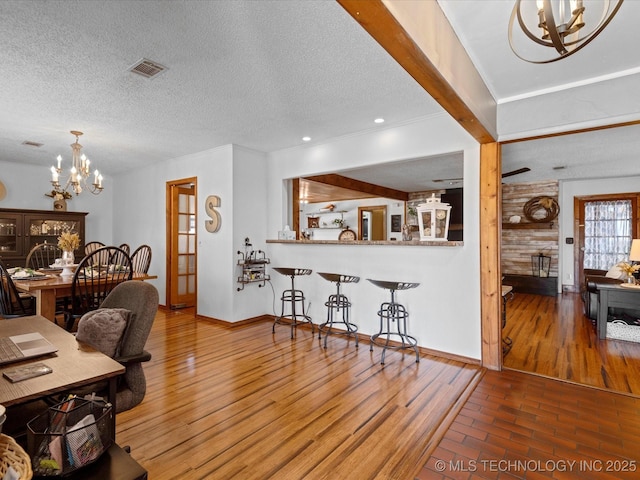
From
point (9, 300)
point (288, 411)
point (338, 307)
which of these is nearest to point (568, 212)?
point (338, 307)

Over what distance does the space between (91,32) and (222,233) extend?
2.94 metres

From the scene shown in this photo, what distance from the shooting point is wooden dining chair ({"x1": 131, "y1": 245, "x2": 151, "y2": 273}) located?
4465mm

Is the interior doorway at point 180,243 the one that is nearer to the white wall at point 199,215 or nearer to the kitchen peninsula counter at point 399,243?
the white wall at point 199,215

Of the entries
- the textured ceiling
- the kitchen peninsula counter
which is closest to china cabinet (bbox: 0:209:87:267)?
the textured ceiling

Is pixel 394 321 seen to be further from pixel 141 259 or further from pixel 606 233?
pixel 606 233

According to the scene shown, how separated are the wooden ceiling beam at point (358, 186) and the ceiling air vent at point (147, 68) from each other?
279cm

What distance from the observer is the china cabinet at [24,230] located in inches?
216

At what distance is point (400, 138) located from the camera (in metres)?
3.77

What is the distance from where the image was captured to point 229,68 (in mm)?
2523

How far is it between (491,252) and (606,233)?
6237 millimetres

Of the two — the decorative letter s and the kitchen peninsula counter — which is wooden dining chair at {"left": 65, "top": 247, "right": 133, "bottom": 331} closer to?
the decorative letter s

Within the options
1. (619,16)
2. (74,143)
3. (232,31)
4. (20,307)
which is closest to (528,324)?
(619,16)

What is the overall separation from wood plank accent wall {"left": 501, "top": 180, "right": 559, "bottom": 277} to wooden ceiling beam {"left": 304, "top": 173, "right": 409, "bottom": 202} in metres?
2.43

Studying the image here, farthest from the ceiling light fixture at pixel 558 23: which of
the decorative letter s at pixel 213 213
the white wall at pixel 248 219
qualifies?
the decorative letter s at pixel 213 213
